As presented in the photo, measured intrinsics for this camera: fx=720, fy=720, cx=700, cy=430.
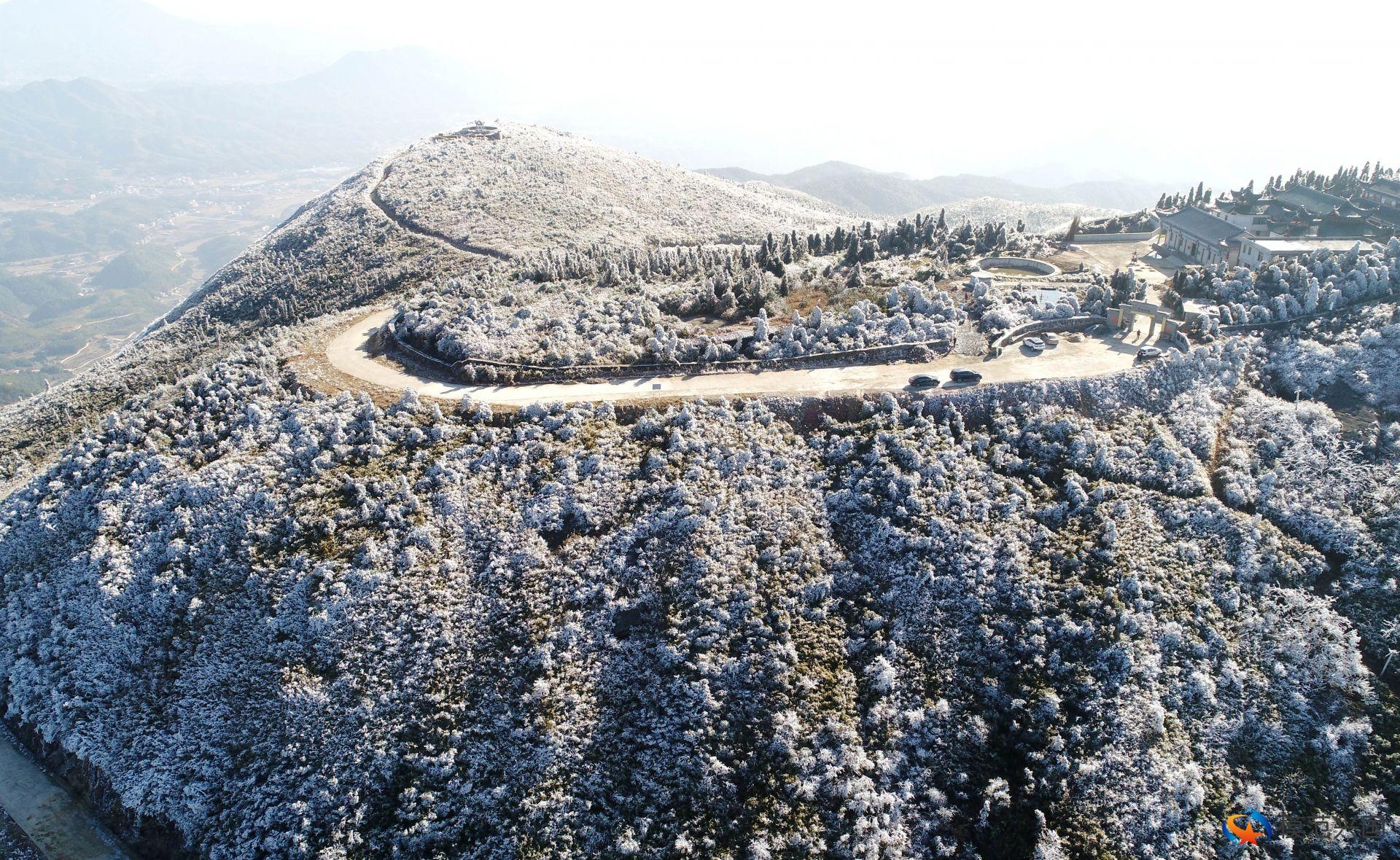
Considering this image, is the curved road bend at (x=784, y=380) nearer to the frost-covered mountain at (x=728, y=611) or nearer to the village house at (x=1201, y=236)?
the frost-covered mountain at (x=728, y=611)

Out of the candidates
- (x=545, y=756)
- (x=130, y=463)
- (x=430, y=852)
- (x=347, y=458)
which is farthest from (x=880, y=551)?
(x=130, y=463)

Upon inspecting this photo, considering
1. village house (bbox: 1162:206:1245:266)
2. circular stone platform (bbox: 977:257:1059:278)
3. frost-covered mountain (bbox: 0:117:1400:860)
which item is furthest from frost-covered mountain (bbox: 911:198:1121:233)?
frost-covered mountain (bbox: 0:117:1400:860)

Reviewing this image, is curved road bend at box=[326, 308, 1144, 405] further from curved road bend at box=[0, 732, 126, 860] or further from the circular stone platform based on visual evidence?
curved road bend at box=[0, 732, 126, 860]

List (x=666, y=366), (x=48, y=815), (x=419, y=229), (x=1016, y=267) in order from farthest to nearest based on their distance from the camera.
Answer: (x=419, y=229)
(x=1016, y=267)
(x=666, y=366)
(x=48, y=815)

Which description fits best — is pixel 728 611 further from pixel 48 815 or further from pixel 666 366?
pixel 48 815
